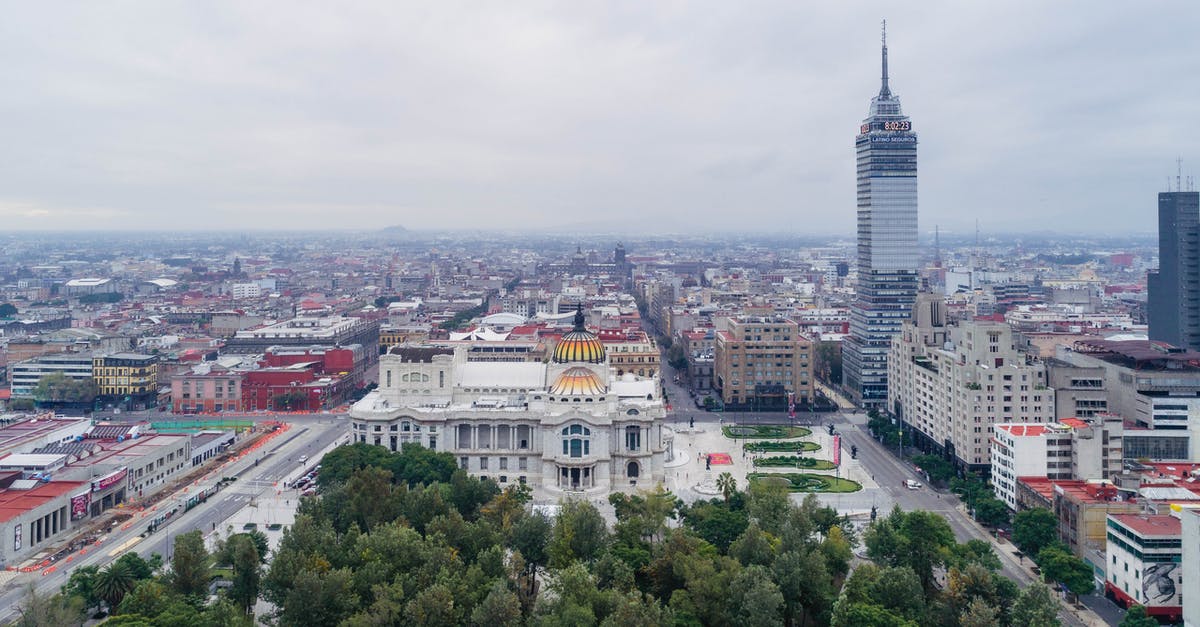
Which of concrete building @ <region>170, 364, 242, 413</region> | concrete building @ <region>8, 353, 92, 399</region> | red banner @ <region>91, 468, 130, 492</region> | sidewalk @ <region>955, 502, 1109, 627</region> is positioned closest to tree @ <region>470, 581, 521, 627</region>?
sidewalk @ <region>955, 502, 1109, 627</region>

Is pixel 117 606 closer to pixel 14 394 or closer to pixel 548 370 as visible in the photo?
pixel 548 370

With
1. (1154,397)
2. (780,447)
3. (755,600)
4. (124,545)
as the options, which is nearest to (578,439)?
(780,447)

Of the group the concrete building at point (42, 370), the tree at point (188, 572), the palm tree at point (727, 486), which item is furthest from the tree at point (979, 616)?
the concrete building at point (42, 370)

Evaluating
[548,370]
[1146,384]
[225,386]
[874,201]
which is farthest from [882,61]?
[225,386]

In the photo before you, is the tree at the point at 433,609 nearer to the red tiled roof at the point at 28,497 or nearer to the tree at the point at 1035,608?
the tree at the point at 1035,608

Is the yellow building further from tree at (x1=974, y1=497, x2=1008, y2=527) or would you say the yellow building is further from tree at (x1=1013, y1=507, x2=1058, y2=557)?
tree at (x1=1013, y1=507, x2=1058, y2=557)

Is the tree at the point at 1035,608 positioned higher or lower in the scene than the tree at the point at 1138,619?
higher

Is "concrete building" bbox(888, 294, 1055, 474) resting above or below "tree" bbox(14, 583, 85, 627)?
above
